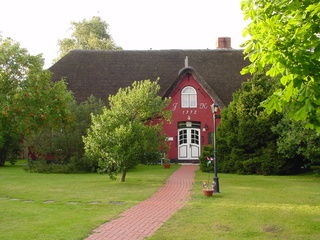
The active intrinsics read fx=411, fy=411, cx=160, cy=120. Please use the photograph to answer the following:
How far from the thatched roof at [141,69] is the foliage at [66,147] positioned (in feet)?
20.3

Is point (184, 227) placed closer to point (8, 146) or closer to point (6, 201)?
point (6, 201)

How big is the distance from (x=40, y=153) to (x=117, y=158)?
870 centimetres

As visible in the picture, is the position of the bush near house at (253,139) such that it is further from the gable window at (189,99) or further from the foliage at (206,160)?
the gable window at (189,99)

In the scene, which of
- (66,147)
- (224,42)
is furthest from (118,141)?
(224,42)

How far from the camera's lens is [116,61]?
33.6 meters

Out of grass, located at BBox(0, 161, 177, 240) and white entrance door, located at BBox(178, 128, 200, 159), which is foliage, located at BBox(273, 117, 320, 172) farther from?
white entrance door, located at BBox(178, 128, 200, 159)

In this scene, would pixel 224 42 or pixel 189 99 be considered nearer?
pixel 189 99

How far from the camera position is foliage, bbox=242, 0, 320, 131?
285 inches

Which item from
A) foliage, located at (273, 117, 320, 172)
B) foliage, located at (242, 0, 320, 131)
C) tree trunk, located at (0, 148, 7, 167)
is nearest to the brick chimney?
foliage, located at (273, 117, 320, 172)

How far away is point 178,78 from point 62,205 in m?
17.6

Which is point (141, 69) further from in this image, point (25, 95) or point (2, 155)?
point (25, 95)

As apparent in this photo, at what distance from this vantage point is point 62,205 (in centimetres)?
1202

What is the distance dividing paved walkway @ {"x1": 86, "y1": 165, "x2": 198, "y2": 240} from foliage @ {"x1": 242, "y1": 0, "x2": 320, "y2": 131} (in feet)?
12.3

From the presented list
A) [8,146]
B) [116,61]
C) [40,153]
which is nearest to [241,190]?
[40,153]
